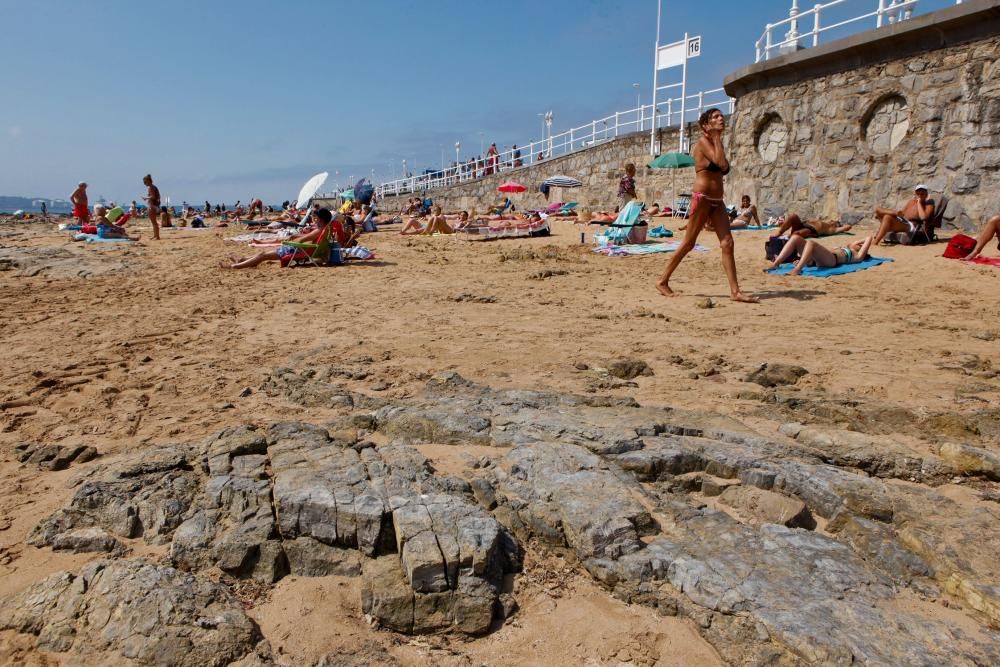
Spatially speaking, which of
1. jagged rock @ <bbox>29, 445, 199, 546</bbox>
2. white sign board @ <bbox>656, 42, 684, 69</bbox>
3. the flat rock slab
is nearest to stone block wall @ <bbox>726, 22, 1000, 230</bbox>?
white sign board @ <bbox>656, 42, 684, 69</bbox>

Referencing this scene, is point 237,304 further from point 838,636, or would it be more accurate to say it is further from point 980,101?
point 980,101

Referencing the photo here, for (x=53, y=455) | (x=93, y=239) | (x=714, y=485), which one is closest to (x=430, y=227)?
(x=93, y=239)

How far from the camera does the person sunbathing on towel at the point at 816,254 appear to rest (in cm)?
794

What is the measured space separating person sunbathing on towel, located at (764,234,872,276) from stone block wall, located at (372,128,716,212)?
985 cm

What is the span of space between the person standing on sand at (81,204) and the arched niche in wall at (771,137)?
16880 millimetres

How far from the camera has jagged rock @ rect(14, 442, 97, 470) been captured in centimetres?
284

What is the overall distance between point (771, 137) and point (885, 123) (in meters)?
2.66

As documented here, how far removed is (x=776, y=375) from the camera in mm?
3816

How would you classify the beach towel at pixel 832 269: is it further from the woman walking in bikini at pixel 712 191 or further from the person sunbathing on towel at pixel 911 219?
the woman walking in bikini at pixel 712 191

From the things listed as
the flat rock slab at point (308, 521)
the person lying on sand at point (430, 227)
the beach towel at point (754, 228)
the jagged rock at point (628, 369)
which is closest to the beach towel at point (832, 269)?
the beach towel at point (754, 228)

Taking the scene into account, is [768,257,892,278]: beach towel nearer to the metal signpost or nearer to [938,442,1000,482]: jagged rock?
[938,442,1000,482]: jagged rock

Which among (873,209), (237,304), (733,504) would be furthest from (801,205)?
(733,504)

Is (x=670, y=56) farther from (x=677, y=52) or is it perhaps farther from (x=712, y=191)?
(x=712, y=191)

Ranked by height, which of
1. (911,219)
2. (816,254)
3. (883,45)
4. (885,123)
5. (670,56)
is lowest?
(816,254)
